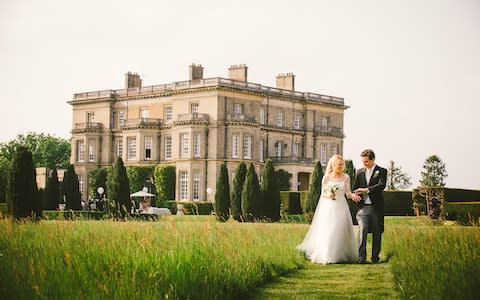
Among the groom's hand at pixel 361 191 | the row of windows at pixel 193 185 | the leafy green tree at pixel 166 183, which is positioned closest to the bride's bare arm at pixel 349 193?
the groom's hand at pixel 361 191

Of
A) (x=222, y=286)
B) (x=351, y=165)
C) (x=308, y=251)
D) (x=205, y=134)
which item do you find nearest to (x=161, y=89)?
(x=205, y=134)

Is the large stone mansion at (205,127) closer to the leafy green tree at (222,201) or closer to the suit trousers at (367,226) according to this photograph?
the leafy green tree at (222,201)

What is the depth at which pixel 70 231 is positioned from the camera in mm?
13273

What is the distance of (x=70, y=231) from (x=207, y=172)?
4289 cm

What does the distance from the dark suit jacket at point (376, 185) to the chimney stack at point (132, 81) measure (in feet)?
172

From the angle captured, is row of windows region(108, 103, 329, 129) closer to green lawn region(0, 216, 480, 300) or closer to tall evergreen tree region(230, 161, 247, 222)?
tall evergreen tree region(230, 161, 247, 222)

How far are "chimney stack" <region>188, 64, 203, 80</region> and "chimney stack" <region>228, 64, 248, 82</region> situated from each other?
2288 millimetres

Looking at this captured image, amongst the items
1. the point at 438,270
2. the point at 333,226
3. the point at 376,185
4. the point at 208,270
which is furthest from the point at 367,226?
the point at 208,270

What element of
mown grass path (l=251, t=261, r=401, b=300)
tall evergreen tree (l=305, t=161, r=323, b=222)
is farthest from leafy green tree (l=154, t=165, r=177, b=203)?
mown grass path (l=251, t=261, r=401, b=300)

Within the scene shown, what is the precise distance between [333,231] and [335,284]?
2986 millimetres

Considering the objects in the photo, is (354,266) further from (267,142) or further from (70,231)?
(267,142)

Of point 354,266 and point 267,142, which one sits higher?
point 267,142

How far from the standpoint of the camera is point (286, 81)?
211 feet

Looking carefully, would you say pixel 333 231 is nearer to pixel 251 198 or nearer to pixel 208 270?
pixel 208 270
